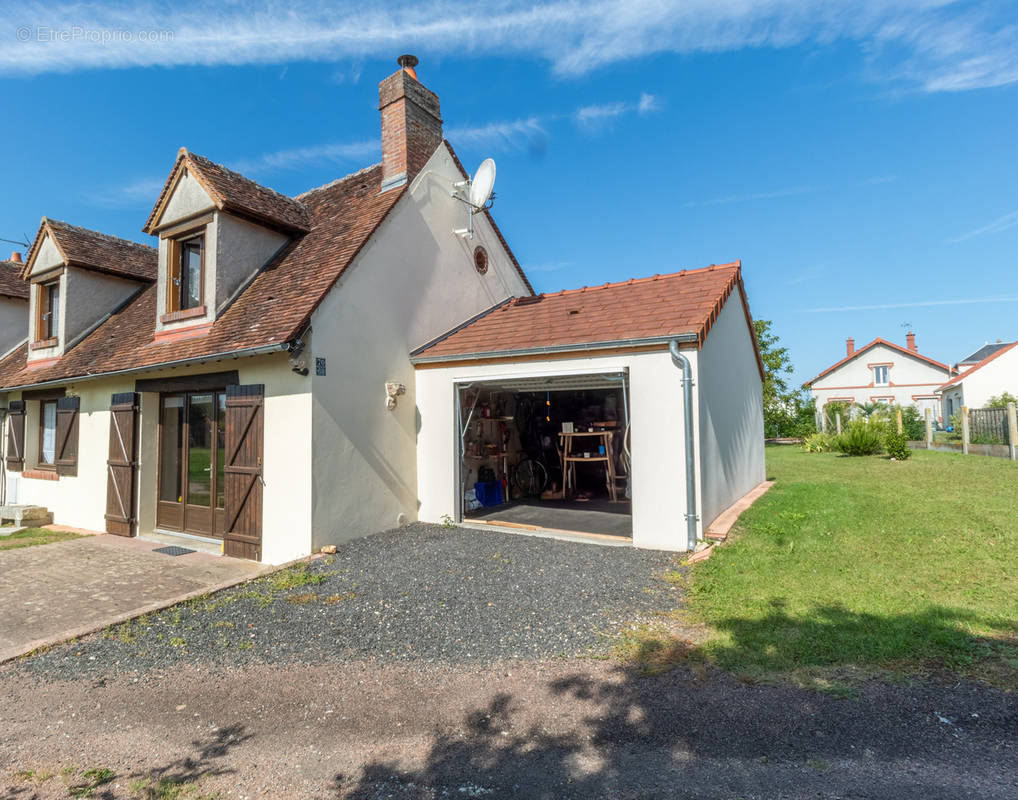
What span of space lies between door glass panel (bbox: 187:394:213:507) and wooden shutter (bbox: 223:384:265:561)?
98 cm

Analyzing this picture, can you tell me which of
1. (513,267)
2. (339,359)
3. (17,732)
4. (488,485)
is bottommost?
(17,732)

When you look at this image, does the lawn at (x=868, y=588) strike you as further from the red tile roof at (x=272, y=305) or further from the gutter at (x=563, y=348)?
the red tile roof at (x=272, y=305)

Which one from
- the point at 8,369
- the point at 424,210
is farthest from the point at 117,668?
the point at 8,369

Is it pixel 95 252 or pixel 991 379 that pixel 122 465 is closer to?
pixel 95 252

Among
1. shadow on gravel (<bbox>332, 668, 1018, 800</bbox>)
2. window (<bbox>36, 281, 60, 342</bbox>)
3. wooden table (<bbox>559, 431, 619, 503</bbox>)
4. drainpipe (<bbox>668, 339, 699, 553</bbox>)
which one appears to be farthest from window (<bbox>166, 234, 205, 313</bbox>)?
shadow on gravel (<bbox>332, 668, 1018, 800</bbox>)

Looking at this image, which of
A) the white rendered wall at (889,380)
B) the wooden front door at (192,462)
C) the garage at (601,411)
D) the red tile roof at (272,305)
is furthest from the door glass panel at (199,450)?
the white rendered wall at (889,380)

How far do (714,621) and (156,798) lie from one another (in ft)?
12.7

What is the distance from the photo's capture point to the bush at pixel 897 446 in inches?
615

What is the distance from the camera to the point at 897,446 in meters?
15.7

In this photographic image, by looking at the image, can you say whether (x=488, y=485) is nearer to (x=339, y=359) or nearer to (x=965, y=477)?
(x=339, y=359)

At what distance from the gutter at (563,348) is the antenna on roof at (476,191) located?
289 cm

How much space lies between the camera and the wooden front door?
8312 mm

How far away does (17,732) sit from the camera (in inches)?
128

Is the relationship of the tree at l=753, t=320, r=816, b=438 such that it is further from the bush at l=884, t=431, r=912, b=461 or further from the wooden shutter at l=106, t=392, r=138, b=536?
the wooden shutter at l=106, t=392, r=138, b=536
